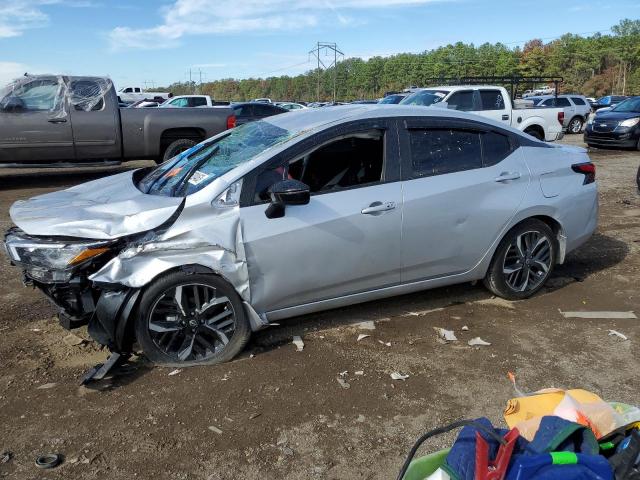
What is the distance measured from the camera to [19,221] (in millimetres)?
3697

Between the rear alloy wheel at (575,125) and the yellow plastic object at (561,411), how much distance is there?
986 inches

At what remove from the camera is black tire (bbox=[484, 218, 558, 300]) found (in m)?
4.79

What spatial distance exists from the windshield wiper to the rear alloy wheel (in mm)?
23703

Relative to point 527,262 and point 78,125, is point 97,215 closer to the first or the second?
point 527,262

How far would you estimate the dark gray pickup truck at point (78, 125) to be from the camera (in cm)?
1055

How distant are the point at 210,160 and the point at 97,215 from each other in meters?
0.99

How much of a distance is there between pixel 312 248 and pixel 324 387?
93cm

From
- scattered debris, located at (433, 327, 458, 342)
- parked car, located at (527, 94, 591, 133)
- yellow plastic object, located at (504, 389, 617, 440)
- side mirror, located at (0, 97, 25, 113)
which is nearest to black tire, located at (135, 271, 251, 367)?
scattered debris, located at (433, 327, 458, 342)

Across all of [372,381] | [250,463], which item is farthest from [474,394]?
[250,463]

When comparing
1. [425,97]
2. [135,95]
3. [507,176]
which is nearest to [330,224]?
[507,176]

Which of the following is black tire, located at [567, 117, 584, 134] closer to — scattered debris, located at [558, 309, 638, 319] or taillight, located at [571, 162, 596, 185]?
taillight, located at [571, 162, 596, 185]

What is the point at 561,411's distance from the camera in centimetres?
221

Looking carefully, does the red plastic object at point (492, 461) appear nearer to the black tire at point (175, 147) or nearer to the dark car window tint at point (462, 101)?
the black tire at point (175, 147)

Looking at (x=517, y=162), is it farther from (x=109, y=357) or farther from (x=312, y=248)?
(x=109, y=357)
